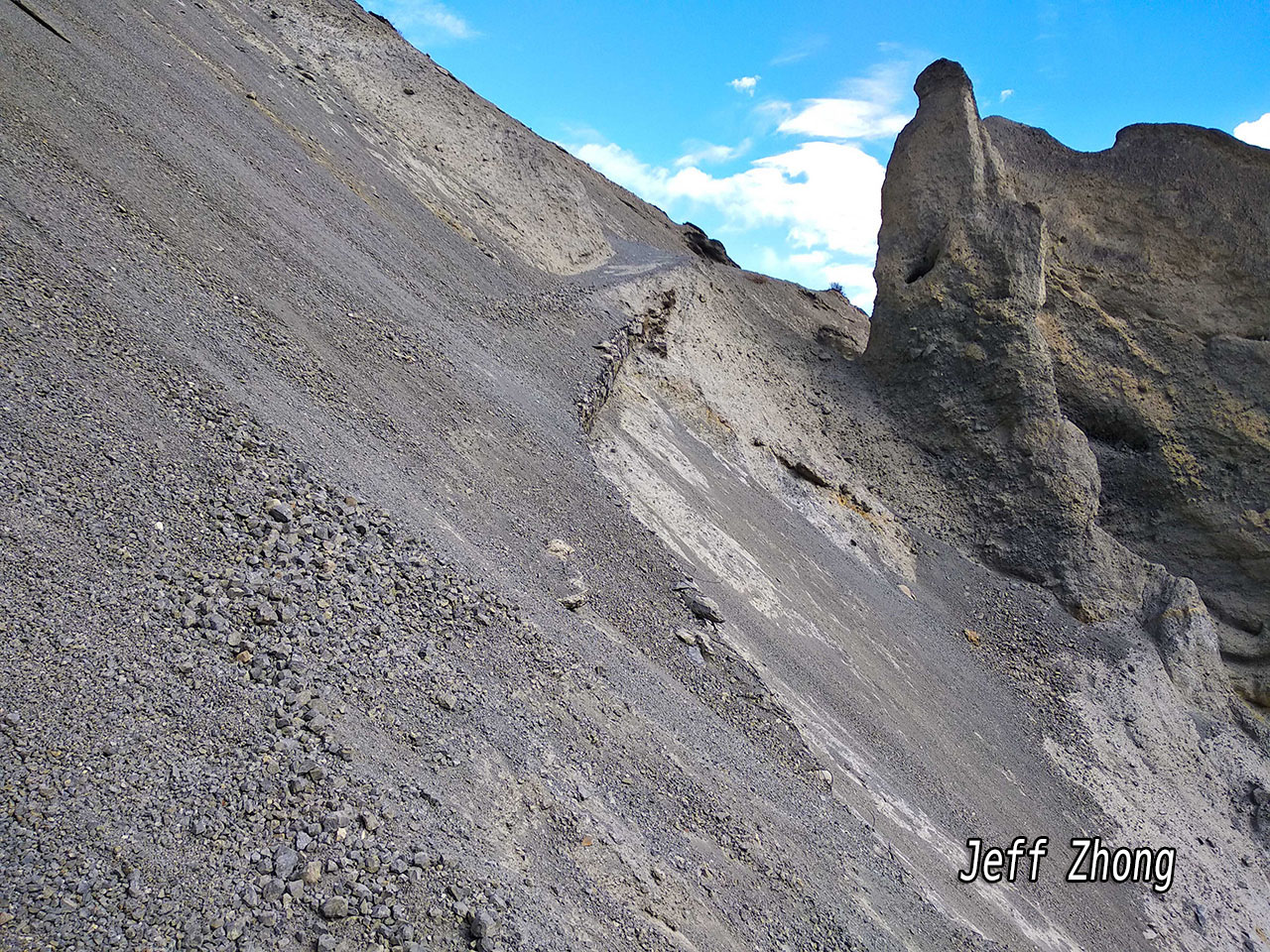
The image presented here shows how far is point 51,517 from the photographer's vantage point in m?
5.57

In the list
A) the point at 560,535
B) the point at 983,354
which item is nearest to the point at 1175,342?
the point at 983,354

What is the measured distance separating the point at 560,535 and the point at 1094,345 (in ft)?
40.3

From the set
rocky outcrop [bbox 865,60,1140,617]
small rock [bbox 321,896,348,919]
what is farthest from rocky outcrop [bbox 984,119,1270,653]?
small rock [bbox 321,896,348,919]

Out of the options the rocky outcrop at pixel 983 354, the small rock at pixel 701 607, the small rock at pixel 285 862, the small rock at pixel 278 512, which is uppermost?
the rocky outcrop at pixel 983 354

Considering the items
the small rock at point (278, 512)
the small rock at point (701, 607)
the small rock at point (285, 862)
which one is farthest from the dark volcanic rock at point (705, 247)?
the small rock at point (285, 862)

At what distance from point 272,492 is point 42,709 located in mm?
2546

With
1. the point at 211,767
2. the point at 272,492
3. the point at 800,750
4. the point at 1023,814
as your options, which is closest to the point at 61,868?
the point at 211,767

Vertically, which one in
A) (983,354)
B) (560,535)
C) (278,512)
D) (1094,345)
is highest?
(1094,345)

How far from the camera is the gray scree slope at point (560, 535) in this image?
193 inches

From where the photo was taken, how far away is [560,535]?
29.6 ft

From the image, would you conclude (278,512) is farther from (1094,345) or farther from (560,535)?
(1094,345)

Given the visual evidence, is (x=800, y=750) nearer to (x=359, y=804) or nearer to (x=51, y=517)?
(x=359, y=804)

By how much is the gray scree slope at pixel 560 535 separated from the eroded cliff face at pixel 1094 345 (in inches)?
3.0

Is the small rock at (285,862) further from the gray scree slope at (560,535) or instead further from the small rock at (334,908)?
the small rock at (334,908)
